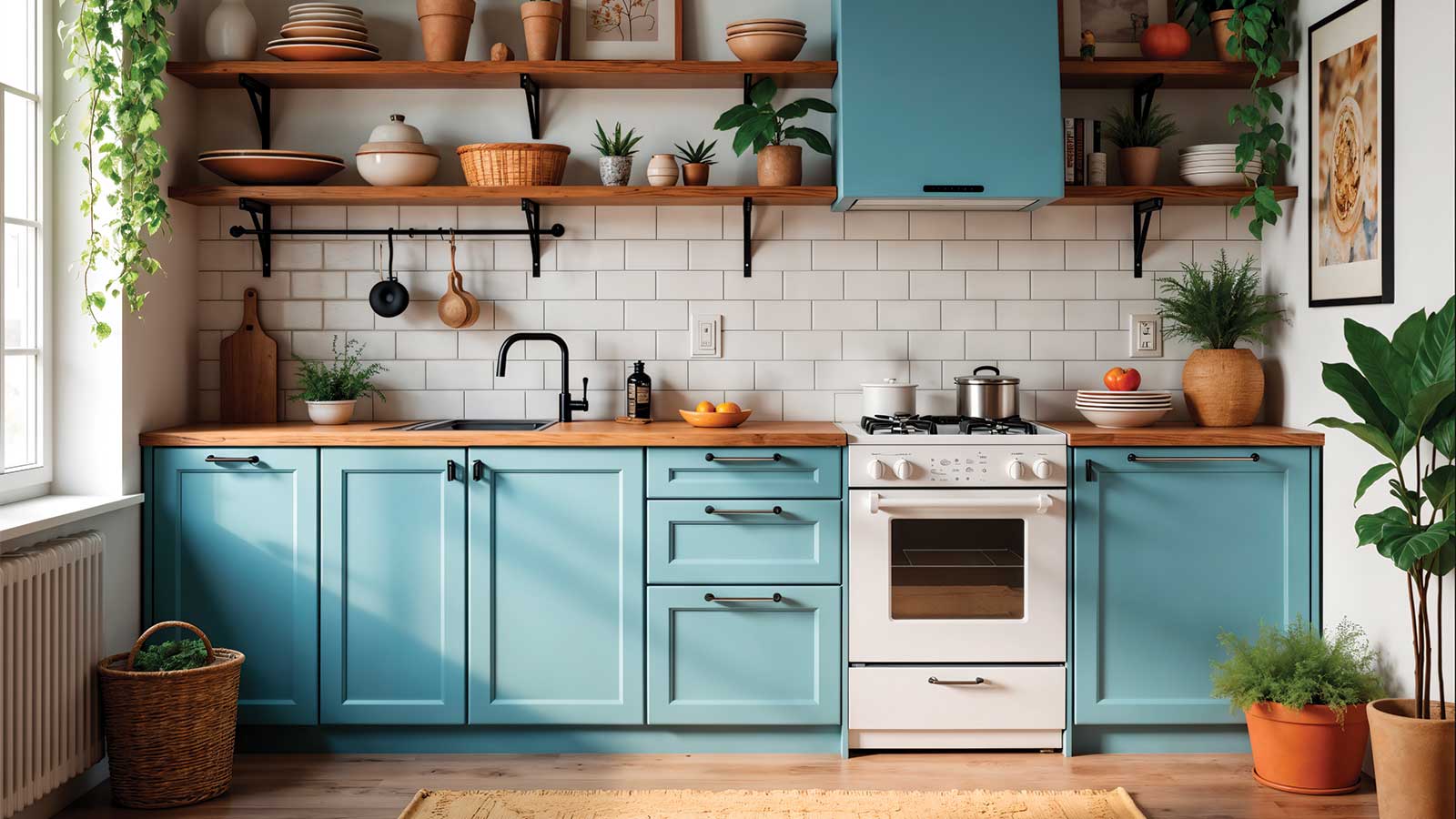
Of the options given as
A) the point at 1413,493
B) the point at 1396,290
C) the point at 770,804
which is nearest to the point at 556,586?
the point at 770,804

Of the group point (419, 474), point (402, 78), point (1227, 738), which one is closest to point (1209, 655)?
point (1227, 738)

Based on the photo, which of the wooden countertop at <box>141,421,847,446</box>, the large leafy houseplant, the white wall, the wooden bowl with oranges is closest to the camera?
the large leafy houseplant

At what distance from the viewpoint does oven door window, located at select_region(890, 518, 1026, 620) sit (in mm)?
3166

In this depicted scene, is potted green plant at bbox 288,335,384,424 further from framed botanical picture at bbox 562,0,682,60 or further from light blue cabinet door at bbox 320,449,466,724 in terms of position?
framed botanical picture at bbox 562,0,682,60

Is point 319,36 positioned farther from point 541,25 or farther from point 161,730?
point 161,730

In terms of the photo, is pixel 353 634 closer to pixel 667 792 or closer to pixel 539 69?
pixel 667 792

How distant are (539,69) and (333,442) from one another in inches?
50.1

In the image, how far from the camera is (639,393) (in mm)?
3539

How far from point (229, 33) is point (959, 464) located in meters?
2.58

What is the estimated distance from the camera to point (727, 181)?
3670 millimetres

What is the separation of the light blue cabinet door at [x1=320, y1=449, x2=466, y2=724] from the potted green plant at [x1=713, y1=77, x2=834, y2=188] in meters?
1.28

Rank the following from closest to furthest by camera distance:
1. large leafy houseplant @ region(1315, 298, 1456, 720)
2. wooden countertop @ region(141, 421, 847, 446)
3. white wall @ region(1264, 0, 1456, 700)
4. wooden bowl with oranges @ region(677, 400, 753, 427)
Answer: large leafy houseplant @ region(1315, 298, 1456, 720) → white wall @ region(1264, 0, 1456, 700) → wooden countertop @ region(141, 421, 847, 446) → wooden bowl with oranges @ region(677, 400, 753, 427)

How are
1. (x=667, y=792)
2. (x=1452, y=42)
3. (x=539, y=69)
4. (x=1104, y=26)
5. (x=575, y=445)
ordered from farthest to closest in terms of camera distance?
1. (x=1104, y=26)
2. (x=539, y=69)
3. (x=575, y=445)
4. (x=667, y=792)
5. (x=1452, y=42)

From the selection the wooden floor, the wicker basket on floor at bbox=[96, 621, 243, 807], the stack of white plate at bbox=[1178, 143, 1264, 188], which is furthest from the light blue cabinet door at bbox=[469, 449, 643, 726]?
the stack of white plate at bbox=[1178, 143, 1264, 188]
